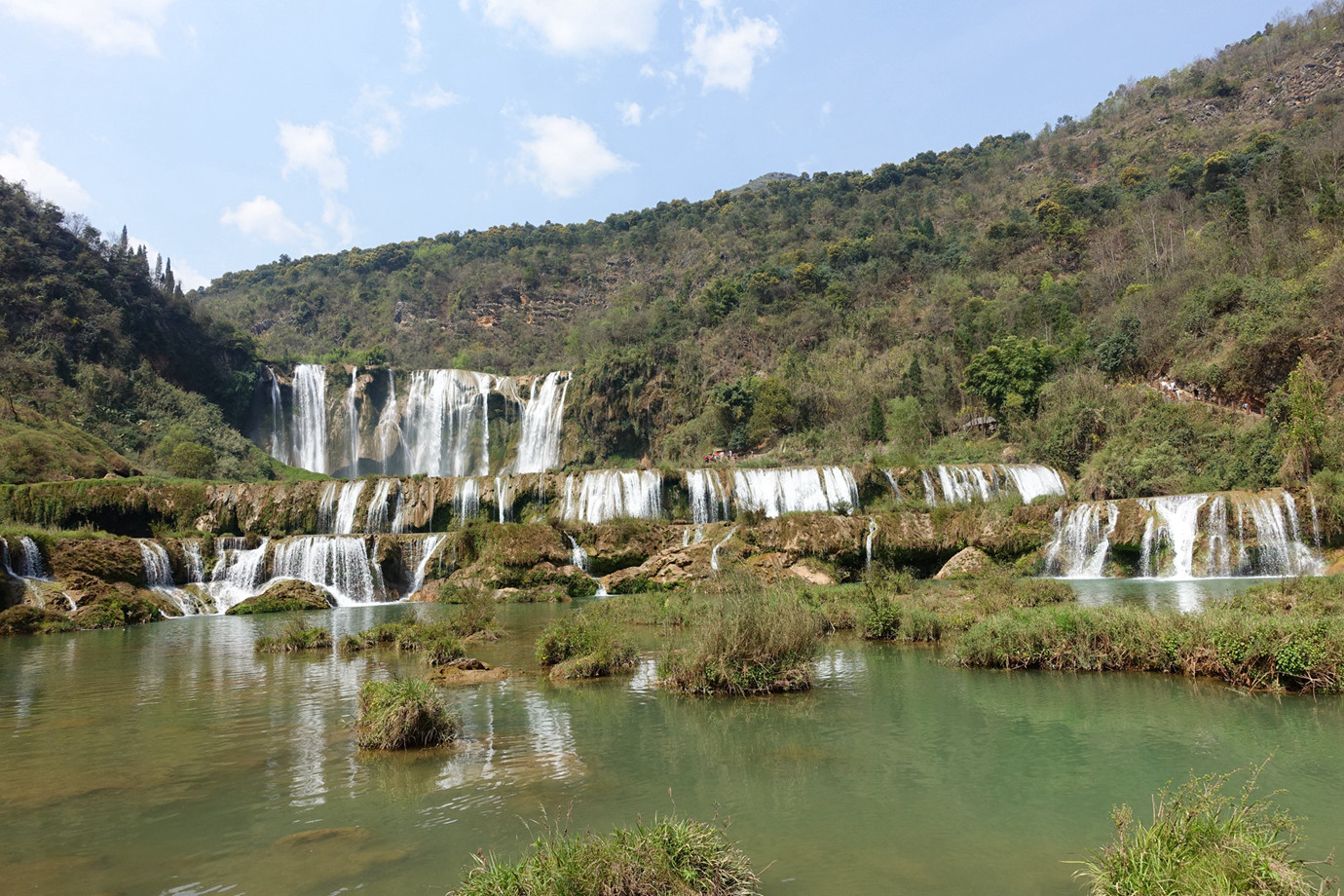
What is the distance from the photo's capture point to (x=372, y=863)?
16.5 feet

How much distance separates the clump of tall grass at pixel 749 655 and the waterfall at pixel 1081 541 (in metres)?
21.2

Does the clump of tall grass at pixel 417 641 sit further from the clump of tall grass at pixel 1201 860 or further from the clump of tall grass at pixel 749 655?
the clump of tall grass at pixel 1201 860

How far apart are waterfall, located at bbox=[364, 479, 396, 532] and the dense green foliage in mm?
23641

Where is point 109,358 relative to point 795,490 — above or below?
above

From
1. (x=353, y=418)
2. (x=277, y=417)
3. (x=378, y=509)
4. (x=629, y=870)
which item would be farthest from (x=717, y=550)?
(x=277, y=417)

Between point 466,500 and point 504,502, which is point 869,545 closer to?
point 504,502

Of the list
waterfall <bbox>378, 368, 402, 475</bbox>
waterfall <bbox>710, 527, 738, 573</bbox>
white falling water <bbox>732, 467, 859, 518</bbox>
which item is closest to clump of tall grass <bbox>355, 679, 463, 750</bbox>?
waterfall <bbox>710, 527, 738, 573</bbox>

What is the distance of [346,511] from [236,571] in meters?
6.47

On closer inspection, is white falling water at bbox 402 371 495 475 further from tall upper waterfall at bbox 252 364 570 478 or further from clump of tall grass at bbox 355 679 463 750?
clump of tall grass at bbox 355 679 463 750

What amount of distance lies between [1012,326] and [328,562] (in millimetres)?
49311

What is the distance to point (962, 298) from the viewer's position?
6306cm

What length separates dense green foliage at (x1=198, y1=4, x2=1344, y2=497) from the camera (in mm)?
36875

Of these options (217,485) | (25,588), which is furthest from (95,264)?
(25,588)

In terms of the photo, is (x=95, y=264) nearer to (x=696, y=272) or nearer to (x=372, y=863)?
(x=696, y=272)
